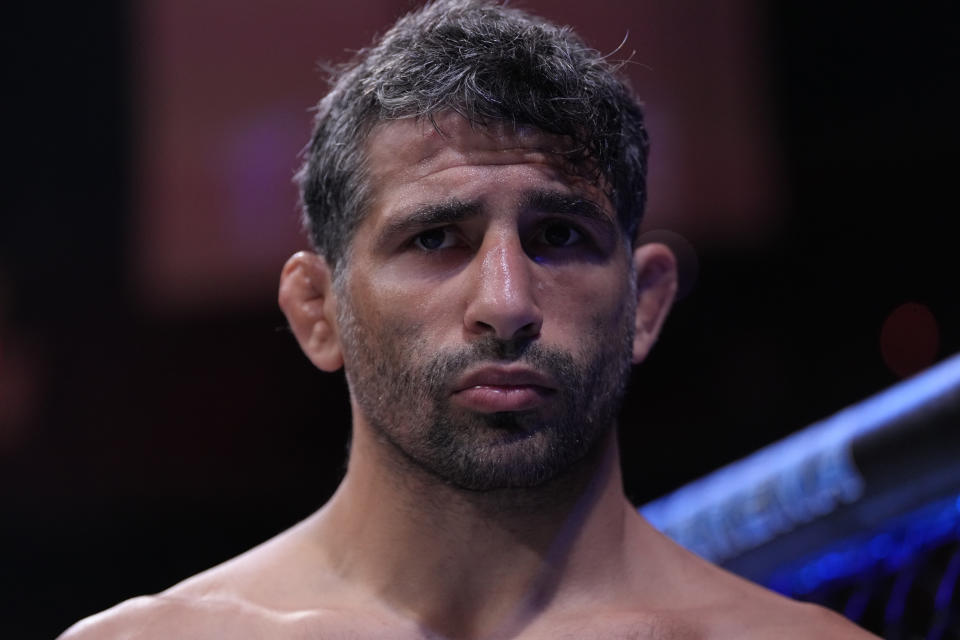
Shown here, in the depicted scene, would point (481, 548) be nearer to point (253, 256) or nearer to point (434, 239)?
point (434, 239)

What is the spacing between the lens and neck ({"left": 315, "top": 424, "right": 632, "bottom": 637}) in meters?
1.90

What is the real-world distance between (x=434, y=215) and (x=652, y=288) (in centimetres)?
53

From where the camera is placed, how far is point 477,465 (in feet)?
5.76

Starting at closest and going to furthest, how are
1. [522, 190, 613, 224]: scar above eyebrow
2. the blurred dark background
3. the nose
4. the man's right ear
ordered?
the nose → [522, 190, 613, 224]: scar above eyebrow → the man's right ear → the blurred dark background

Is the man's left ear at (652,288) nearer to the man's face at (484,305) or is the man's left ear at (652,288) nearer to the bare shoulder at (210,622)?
the man's face at (484,305)

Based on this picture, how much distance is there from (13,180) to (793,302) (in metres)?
3.79

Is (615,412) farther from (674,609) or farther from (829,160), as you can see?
(829,160)

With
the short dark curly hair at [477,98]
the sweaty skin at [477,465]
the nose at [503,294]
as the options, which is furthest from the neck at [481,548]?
the short dark curly hair at [477,98]

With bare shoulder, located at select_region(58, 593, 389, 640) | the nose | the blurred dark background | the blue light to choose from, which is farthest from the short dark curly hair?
the blurred dark background

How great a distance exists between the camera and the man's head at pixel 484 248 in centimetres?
175

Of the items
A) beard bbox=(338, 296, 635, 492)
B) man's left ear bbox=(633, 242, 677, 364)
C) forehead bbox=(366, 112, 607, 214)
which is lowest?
beard bbox=(338, 296, 635, 492)

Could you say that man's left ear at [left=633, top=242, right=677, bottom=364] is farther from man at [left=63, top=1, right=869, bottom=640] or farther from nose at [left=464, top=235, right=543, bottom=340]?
nose at [left=464, top=235, right=543, bottom=340]

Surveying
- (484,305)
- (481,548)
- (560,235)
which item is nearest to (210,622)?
(481,548)

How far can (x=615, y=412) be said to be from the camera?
75.1 inches
